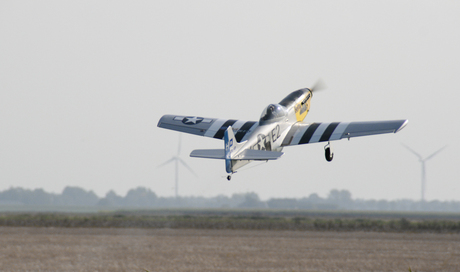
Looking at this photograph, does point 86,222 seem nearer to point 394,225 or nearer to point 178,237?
point 178,237

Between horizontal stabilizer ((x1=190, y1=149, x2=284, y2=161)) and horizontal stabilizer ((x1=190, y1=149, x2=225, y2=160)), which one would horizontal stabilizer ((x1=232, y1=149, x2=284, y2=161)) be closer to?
horizontal stabilizer ((x1=190, y1=149, x2=284, y2=161))

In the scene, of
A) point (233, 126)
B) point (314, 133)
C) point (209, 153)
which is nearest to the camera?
point (209, 153)

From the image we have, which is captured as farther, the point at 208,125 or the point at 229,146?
the point at 208,125

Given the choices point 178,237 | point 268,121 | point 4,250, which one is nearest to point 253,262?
point 178,237

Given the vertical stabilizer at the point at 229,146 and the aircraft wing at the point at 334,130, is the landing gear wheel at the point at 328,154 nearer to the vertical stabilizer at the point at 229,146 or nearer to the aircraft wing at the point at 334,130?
the aircraft wing at the point at 334,130

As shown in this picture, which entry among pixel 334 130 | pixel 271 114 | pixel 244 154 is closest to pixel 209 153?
pixel 244 154

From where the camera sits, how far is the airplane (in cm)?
1265

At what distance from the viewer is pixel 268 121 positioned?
1292 cm

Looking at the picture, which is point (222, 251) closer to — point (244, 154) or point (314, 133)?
point (314, 133)

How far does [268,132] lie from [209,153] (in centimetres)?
161

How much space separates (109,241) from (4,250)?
16.8 m

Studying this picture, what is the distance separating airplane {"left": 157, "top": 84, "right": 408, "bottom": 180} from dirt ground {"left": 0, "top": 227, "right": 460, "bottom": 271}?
4056cm

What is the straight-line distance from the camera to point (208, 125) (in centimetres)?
1652

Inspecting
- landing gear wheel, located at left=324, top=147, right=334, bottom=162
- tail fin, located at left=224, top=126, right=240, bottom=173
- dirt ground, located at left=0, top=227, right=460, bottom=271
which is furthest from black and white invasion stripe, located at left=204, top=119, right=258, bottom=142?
dirt ground, located at left=0, top=227, right=460, bottom=271
